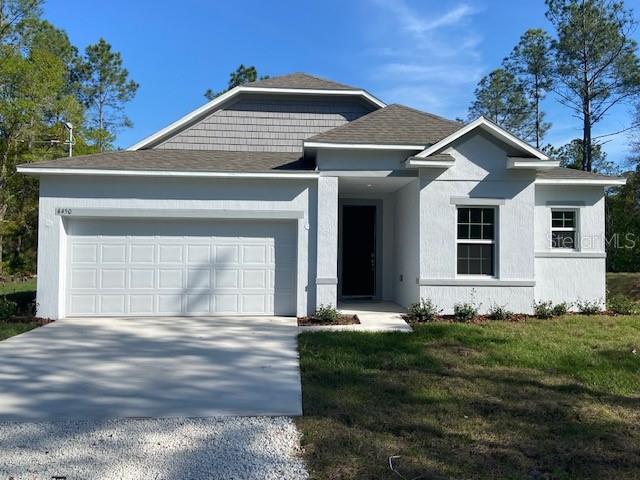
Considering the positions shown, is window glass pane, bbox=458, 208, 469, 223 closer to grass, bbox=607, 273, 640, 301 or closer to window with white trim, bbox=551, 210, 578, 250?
→ window with white trim, bbox=551, 210, 578, 250

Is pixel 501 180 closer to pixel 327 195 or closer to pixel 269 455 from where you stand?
pixel 327 195

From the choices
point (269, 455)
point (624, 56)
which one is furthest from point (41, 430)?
point (624, 56)

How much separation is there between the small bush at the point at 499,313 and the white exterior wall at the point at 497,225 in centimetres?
12

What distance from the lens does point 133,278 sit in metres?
10.8

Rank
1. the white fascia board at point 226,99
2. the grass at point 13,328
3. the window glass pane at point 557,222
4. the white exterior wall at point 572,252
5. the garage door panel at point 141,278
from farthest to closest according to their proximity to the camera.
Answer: the white fascia board at point 226,99 → the window glass pane at point 557,222 → the white exterior wall at point 572,252 → the garage door panel at point 141,278 → the grass at point 13,328

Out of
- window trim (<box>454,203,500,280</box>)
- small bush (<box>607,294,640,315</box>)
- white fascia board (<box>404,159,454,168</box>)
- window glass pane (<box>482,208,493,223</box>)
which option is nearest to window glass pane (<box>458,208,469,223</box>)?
window trim (<box>454,203,500,280</box>)

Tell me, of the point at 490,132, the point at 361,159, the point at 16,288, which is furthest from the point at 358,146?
the point at 16,288

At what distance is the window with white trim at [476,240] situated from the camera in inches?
439

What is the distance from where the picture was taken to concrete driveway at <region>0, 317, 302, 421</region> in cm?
Result: 538

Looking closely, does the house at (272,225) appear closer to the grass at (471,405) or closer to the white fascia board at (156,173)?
the white fascia board at (156,173)

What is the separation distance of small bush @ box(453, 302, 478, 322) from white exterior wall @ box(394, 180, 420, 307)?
90 cm

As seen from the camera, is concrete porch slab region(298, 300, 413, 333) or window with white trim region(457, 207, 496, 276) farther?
window with white trim region(457, 207, 496, 276)

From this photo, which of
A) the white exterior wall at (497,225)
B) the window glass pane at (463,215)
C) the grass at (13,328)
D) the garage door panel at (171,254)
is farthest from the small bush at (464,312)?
the grass at (13,328)

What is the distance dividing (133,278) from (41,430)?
250 inches
